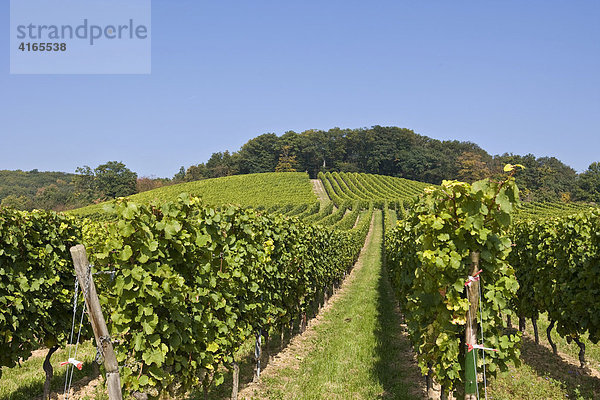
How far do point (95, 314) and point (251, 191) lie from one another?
7245 cm

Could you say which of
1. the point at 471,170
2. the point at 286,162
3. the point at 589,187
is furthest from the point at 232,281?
the point at 286,162

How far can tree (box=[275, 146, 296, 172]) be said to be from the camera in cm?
11375

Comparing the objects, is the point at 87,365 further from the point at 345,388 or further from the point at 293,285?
the point at 345,388

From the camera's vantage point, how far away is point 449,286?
191 inches

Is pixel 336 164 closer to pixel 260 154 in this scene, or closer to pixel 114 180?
pixel 260 154

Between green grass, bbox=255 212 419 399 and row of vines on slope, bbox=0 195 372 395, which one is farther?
green grass, bbox=255 212 419 399

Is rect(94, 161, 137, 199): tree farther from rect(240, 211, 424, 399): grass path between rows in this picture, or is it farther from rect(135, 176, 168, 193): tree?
rect(240, 211, 424, 399): grass path between rows

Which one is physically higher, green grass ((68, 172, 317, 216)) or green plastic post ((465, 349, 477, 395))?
green grass ((68, 172, 317, 216))

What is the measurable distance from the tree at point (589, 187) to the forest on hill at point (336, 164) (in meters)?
2.67

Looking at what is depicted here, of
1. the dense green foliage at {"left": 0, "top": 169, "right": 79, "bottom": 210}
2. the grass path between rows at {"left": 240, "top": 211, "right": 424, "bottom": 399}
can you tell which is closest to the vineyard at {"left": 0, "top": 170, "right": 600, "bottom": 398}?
the grass path between rows at {"left": 240, "top": 211, "right": 424, "bottom": 399}

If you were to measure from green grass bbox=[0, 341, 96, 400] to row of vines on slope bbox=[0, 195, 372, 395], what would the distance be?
52.8 inches

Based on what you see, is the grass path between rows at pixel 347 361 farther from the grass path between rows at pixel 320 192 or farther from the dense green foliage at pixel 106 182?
the dense green foliage at pixel 106 182

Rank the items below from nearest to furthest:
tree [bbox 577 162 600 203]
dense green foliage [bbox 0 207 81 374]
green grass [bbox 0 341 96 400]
Result: dense green foliage [bbox 0 207 81 374], green grass [bbox 0 341 96 400], tree [bbox 577 162 600 203]

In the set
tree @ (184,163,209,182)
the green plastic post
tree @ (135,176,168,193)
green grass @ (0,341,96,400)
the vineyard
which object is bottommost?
green grass @ (0,341,96,400)
